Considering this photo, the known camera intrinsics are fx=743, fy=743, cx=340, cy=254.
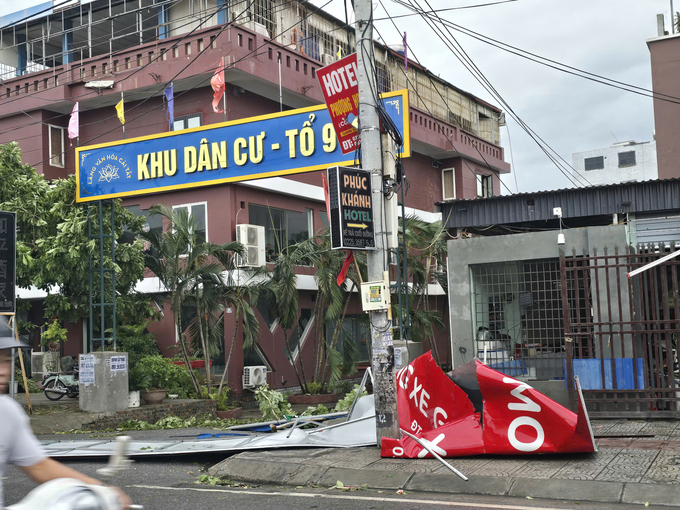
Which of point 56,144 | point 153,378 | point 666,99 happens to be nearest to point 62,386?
point 153,378

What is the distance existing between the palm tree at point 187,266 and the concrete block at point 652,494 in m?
13.1

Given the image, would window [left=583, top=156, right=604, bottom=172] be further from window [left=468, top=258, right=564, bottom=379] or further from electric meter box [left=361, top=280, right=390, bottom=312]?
electric meter box [left=361, top=280, right=390, bottom=312]

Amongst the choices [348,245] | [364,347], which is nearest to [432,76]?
[364,347]

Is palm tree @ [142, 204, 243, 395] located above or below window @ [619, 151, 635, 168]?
below

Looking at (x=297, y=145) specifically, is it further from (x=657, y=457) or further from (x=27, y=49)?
(x=27, y=49)

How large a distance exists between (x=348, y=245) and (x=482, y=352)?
5.98 m

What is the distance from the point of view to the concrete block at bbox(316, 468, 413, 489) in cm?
827

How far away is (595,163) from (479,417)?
45211mm

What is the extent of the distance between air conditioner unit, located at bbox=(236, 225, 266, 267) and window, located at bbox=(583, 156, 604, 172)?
35325 mm

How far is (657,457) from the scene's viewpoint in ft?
28.4

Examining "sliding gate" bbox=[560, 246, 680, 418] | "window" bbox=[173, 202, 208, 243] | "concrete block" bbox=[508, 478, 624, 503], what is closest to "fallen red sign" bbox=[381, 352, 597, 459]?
"concrete block" bbox=[508, 478, 624, 503]

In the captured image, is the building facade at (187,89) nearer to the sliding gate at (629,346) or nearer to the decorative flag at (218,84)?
the decorative flag at (218,84)

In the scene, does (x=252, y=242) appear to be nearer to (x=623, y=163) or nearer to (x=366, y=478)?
(x=366, y=478)

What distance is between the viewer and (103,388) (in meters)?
16.3
